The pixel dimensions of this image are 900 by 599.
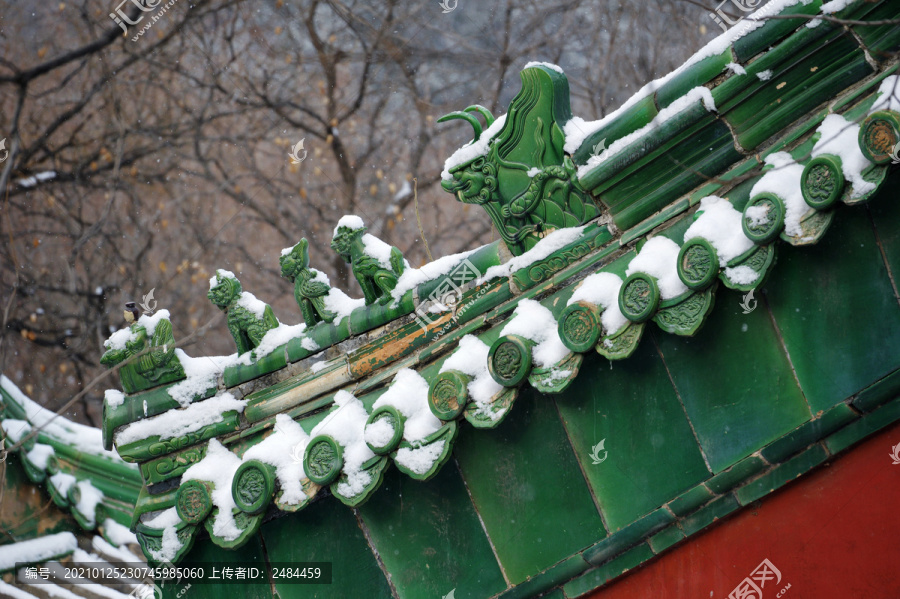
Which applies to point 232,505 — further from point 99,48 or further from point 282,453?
point 99,48

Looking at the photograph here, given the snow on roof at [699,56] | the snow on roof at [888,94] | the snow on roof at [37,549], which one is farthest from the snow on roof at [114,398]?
the snow on roof at [888,94]

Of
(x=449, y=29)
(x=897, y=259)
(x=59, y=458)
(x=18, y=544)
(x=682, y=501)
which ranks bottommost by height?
(x=682, y=501)

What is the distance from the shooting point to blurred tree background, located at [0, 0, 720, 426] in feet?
43.6

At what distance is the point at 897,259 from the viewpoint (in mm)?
3434

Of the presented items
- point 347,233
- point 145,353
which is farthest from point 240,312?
point 347,233

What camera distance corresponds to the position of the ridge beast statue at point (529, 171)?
4.11 m

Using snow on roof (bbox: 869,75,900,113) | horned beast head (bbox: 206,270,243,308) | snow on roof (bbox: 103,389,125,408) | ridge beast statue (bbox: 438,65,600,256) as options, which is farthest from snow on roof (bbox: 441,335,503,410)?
snow on roof (bbox: 103,389,125,408)

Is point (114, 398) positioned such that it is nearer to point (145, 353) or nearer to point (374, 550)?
point (145, 353)

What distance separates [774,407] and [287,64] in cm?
1121

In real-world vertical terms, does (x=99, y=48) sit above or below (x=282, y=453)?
above

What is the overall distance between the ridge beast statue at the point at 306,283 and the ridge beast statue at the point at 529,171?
2.78 ft

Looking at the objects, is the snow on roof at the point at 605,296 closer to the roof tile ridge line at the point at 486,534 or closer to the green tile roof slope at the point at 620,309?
the green tile roof slope at the point at 620,309

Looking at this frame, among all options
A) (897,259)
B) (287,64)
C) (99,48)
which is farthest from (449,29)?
(897,259)

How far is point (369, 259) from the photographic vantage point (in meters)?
4.58
